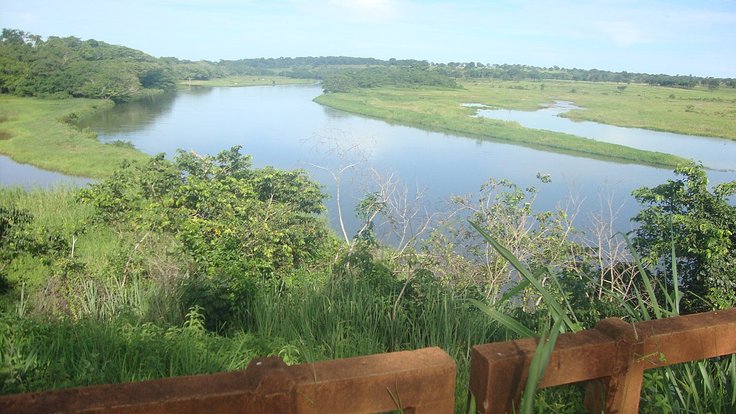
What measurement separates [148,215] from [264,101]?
41223 millimetres

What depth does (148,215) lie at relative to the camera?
945 cm

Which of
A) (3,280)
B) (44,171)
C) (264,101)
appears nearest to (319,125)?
(44,171)

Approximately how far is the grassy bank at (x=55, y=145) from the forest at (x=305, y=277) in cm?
650

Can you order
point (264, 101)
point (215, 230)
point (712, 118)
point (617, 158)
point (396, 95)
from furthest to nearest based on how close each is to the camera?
1. point (396, 95)
2. point (264, 101)
3. point (712, 118)
4. point (617, 158)
5. point (215, 230)

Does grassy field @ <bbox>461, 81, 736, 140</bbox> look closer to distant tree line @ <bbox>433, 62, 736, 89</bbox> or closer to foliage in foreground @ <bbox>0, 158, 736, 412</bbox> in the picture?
distant tree line @ <bbox>433, 62, 736, 89</bbox>

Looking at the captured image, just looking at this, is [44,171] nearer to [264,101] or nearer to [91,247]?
[91,247]

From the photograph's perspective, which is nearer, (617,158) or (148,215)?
(148,215)

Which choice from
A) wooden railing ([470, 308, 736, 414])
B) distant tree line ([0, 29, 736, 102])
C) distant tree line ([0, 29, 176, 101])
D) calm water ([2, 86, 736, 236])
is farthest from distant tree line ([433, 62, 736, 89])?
wooden railing ([470, 308, 736, 414])

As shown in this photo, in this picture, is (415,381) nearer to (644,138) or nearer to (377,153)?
(377,153)

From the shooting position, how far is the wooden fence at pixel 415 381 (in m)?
0.99

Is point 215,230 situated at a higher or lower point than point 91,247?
higher

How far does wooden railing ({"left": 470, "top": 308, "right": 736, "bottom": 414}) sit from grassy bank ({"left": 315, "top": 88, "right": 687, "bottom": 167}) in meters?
22.1

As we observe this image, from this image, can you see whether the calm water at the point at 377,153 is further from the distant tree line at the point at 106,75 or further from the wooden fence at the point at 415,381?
the wooden fence at the point at 415,381

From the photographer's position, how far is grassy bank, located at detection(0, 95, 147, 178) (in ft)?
69.7
